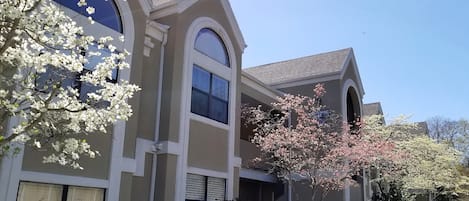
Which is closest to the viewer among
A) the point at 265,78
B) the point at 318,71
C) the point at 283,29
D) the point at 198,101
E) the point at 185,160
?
the point at 185,160

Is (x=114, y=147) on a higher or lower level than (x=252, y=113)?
lower

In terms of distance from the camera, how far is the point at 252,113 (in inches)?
800

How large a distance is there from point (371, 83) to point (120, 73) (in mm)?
21176

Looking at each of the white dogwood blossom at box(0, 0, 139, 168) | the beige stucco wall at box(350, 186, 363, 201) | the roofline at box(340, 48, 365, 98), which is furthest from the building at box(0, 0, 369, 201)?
the beige stucco wall at box(350, 186, 363, 201)

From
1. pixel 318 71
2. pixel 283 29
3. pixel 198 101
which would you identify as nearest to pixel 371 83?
pixel 318 71

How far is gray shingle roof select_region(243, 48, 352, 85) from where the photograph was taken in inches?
975

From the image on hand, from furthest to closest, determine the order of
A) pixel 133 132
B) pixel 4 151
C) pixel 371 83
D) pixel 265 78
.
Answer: pixel 371 83
pixel 265 78
pixel 133 132
pixel 4 151

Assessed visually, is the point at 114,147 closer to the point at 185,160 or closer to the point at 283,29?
the point at 185,160

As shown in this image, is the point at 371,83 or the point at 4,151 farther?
the point at 371,83

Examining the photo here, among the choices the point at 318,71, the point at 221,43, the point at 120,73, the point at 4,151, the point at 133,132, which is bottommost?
the point at 4,151

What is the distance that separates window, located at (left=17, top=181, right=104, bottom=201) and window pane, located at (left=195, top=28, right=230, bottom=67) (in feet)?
20.3

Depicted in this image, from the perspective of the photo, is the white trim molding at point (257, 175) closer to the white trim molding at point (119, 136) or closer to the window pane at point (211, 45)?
the window pane at point (211, 45)

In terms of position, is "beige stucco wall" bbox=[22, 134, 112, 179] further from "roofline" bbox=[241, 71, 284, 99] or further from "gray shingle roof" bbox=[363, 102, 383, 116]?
"gray shingle roof" bbox=[363, 102, 383, 116]

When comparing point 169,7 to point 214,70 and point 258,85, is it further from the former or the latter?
point 258,85
